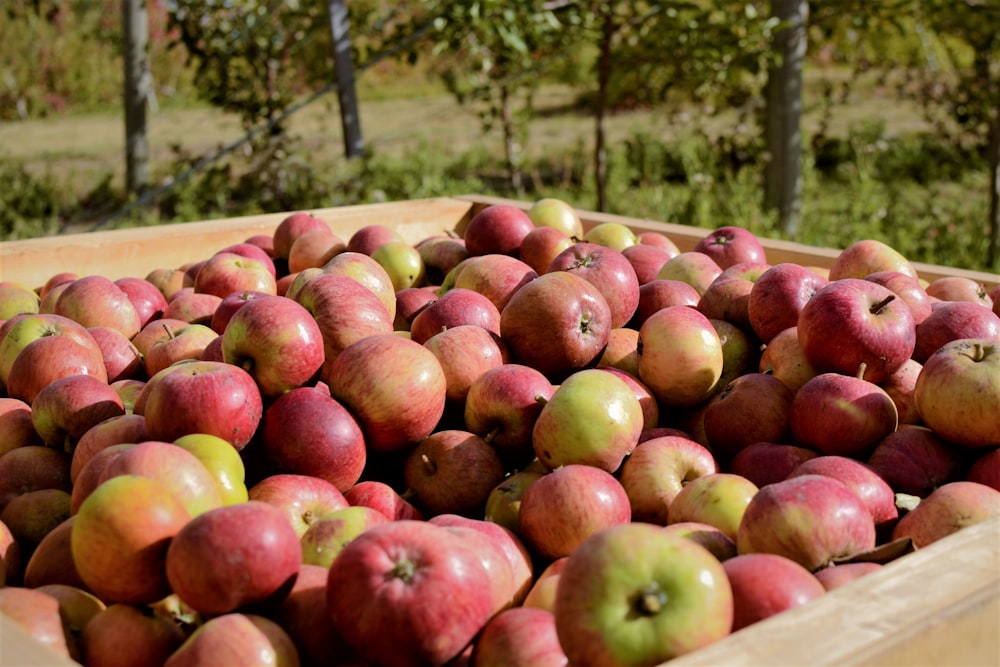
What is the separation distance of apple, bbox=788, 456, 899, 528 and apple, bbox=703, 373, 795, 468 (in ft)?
Answer: 0.98

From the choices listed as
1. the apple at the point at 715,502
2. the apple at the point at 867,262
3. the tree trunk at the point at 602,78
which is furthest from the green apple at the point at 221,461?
the tree trunk at the point at 602,78

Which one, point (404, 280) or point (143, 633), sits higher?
point (404, 280)

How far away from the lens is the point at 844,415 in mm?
2221

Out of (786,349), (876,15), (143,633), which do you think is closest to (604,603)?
(143,633)

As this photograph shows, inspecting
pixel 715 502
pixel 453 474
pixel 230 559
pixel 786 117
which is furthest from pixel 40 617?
pixel 786 117

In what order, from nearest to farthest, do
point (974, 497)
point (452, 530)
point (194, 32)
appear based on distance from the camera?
point (452, 530)
point (974, 497)
point (194, 32)

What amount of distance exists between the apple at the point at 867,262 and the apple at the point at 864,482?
1155 mm

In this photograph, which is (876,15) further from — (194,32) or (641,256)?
(194,32)

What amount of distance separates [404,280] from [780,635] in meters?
2.26

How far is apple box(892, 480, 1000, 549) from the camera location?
1.89 m

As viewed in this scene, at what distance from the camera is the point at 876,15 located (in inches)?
263

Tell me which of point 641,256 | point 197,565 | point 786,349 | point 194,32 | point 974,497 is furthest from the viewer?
point 194,32

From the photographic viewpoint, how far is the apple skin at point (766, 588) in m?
1.53

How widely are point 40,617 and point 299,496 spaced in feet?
1.89
